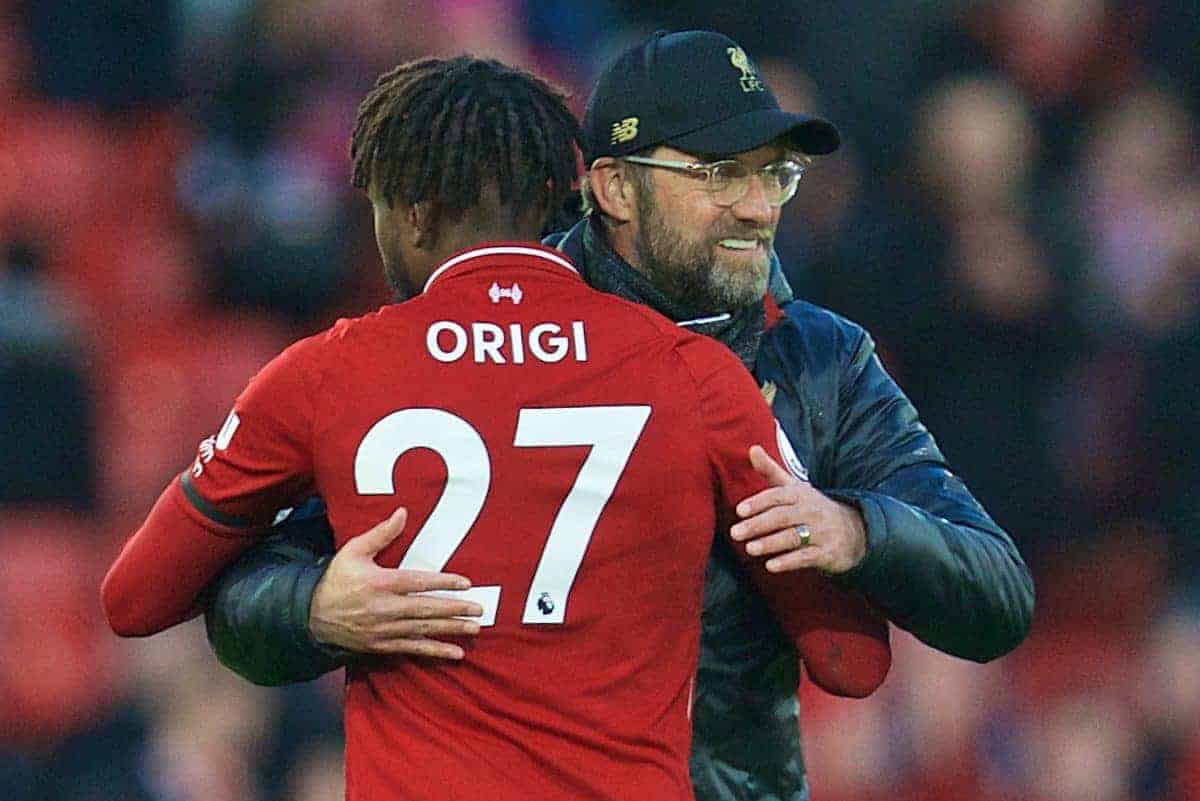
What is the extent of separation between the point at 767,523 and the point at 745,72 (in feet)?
Result: 2.38

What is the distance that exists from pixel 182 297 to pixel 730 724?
11.0 feet

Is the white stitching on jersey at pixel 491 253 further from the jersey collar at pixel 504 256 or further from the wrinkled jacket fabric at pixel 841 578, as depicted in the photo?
the wrinkled jacket fabric at pixel 841 578

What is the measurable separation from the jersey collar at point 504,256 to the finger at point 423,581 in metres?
0.35

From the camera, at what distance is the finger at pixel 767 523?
8.50ft

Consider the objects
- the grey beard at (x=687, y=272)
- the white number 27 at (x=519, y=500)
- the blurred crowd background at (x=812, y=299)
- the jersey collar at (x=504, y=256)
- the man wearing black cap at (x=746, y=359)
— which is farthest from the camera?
the blurred crowd background at (x=812, y=299)

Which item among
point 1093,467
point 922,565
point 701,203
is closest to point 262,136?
point 1093,467

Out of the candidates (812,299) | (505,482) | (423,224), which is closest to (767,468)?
(505,482)

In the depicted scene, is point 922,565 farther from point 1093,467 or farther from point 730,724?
point 1093,467

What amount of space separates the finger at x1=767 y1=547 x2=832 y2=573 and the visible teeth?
52cm

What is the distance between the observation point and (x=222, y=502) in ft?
8.74

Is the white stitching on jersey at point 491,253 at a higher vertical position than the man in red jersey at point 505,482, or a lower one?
higher

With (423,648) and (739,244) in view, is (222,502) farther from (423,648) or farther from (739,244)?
(739,244)

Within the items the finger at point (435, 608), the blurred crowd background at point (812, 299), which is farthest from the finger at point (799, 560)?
the blurred crowd background at point (812, 299)

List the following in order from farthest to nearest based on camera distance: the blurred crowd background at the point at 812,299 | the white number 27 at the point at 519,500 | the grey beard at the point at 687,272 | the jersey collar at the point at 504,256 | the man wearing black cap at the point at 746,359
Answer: the blurred crowd background at the point at 812,299 → the grey beard at the point at 687,272 → the man wearing black cap at the point at 746,359 → the jersey collar at the point at 504,256 → the white number 27 at the point at 519,500
